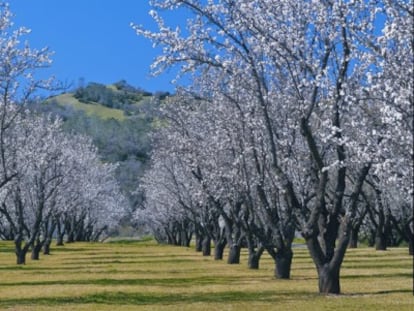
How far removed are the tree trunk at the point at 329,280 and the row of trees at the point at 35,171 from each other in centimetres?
1196

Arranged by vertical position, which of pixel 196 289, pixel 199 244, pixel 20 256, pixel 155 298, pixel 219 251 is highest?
pixel 199 244

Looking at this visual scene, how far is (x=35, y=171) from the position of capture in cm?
4847

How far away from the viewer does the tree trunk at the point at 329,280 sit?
24531 millimetres

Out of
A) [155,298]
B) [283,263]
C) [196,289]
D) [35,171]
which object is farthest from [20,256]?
[155,298]

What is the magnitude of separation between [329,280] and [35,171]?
2829 centimetres

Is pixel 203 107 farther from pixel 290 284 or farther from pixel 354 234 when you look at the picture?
pixel 354 234

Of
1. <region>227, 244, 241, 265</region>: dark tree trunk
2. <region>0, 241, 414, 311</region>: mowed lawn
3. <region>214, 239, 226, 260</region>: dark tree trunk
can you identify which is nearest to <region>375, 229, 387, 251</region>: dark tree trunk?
<region>214, 239, 226, 260</region>: dark tree trunk

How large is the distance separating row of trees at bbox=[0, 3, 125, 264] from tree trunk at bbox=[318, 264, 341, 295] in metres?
12.0

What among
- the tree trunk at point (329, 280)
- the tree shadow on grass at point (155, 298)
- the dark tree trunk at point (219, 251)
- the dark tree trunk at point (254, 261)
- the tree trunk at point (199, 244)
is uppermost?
the tree trunk at point (199, 244)

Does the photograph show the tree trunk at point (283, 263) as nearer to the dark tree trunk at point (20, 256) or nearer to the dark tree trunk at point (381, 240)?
the dark tree trunk at point (20, 256)

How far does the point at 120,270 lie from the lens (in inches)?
1551

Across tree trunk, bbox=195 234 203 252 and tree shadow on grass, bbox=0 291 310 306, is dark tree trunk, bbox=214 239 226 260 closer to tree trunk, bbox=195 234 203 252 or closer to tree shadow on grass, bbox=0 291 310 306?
tree trunk, bbox=195 234 203 252

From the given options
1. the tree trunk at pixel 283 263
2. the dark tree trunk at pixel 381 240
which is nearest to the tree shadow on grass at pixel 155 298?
the tree trunk at pixel 283 263

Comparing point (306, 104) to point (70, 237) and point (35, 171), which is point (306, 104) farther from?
point (70, 237)
